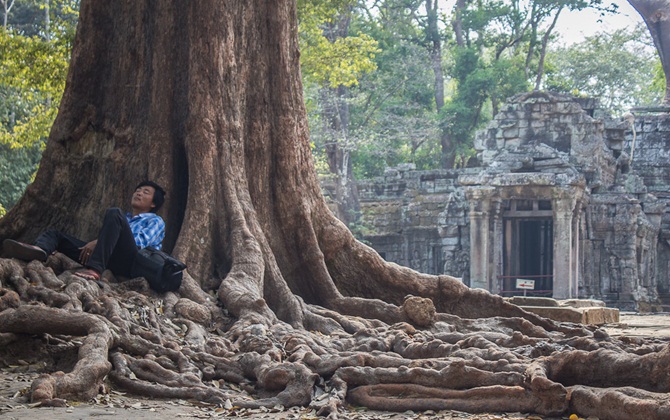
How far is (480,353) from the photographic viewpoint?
19.9ft

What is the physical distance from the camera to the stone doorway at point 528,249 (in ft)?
81.3

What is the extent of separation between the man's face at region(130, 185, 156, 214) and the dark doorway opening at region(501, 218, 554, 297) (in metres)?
17.9

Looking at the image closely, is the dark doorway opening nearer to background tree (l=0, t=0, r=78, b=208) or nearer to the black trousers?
background tree (l=0, t=0, r=78, b=208)

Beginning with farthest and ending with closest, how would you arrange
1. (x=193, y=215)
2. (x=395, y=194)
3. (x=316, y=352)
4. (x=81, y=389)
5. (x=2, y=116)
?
1. (x=395, y=194)
2. (x=2, y=116)
3. (x=193, y=215)
4. (x=316, y=352)
5. (x=81, y=389)

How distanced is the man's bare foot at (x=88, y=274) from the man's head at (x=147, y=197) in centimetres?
95

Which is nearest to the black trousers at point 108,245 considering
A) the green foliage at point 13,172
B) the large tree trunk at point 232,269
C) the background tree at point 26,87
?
the large tree trunk at point 232,269

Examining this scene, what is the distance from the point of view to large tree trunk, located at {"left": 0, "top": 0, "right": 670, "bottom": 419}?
18.5 feet

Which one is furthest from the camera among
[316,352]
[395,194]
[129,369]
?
[395,194]

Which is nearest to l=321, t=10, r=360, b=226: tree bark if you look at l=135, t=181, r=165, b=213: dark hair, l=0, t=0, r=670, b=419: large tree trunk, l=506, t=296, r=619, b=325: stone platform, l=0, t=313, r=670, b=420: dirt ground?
l=506, t=296, r=619, b=325: stone platform

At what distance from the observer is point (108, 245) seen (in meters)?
6.98

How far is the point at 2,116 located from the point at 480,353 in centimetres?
2041

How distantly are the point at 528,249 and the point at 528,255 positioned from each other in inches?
6.2

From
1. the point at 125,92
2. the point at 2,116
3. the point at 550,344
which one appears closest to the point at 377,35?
the point at 2,116

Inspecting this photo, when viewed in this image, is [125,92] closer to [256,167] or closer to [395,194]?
[256,167]
